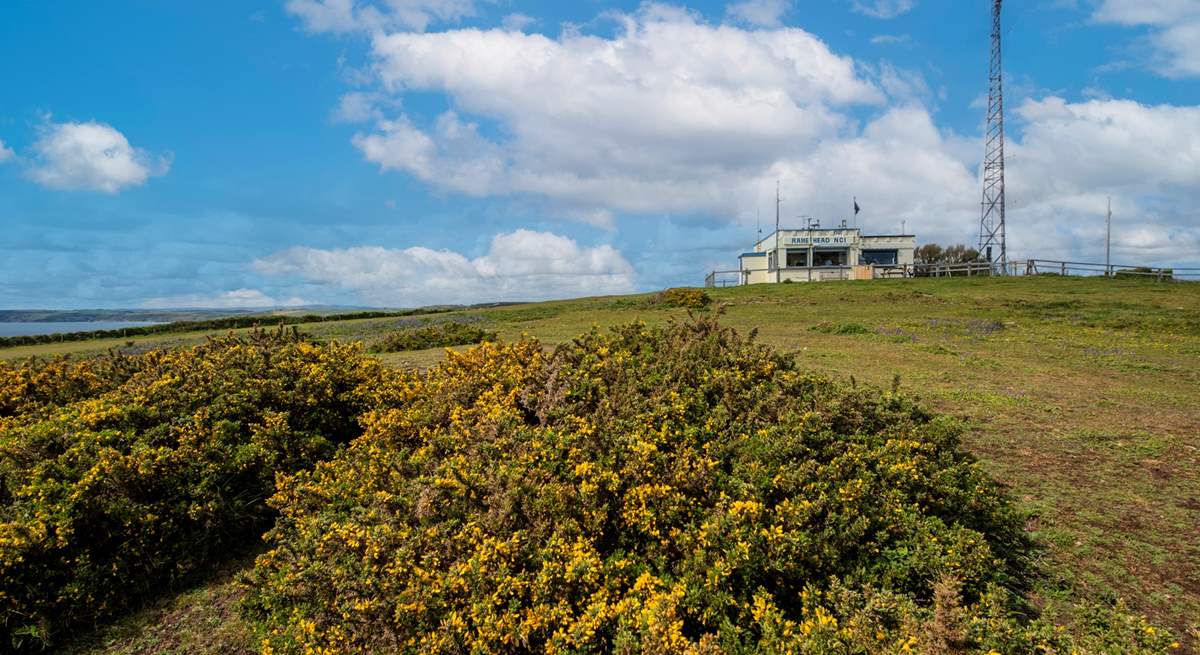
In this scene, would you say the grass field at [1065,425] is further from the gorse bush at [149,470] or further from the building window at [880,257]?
the building window at [880,257]

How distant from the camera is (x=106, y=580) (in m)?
5.04

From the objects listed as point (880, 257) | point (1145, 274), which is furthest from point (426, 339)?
point (880, 257)

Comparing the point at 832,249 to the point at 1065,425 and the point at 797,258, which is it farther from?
the point at 1065,425

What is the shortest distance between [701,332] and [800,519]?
389 cm

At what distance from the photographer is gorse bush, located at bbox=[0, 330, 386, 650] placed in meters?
4.84

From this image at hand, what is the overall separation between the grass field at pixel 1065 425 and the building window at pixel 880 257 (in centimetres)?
2983

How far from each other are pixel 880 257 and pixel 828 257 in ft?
16.2

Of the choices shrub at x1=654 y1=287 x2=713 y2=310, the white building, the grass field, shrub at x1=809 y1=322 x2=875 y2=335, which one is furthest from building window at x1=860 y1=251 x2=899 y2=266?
shrub at x1=809 y1=322 x2=875 y2=335

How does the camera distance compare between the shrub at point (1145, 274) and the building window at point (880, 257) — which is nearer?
the shrub at point (1145, 274)

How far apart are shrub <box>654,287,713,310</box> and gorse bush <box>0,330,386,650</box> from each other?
71.3 feet

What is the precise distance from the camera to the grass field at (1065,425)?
4430 mm

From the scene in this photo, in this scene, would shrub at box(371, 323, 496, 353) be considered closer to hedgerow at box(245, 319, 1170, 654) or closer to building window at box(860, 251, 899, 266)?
hedgerow at box(245, 319, 1170, 654)

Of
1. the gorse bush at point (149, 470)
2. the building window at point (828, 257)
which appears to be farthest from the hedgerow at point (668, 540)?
the building window at point (828, 257)

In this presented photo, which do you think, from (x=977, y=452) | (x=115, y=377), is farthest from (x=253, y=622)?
(x=977, y=452)
